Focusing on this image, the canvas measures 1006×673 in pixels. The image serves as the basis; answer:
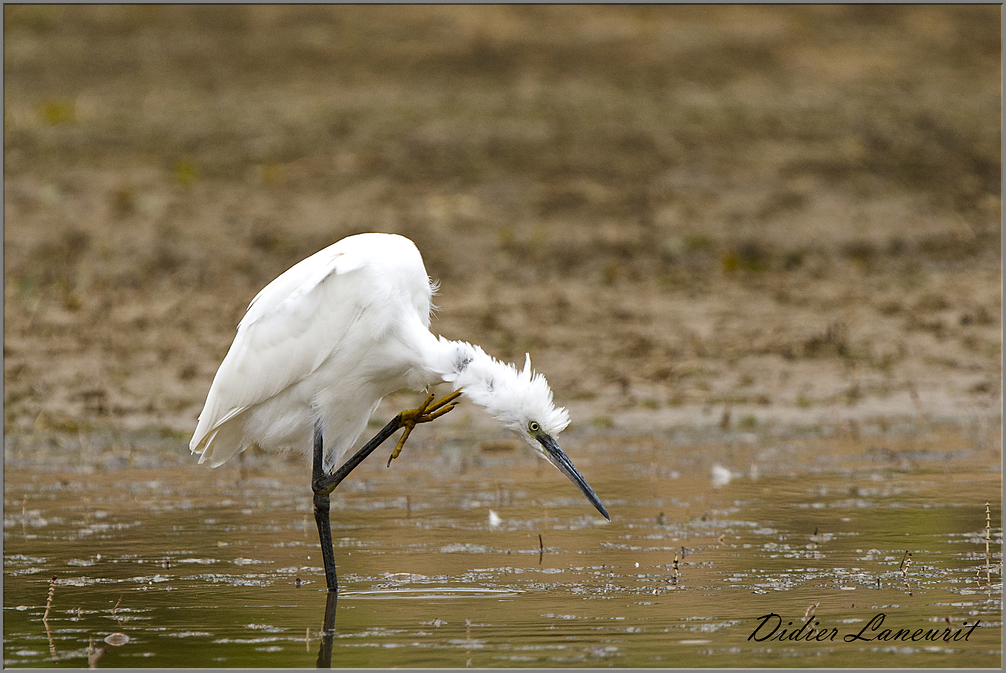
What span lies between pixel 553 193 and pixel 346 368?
895 cm

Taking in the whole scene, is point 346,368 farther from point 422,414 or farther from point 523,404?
point 523,404

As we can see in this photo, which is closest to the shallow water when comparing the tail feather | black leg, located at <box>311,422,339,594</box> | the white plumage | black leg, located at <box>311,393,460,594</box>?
black leg, located at <box>311,422,339,594</box>

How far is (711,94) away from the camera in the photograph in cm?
1753

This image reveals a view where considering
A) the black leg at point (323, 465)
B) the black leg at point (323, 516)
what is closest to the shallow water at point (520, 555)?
the black leg at point (323, 516)

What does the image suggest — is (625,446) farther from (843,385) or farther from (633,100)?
(633,100)

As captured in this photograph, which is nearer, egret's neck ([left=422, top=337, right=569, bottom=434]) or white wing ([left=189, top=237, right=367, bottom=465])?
egret's neck ([left=422, top=337, right=569, bottom=434])

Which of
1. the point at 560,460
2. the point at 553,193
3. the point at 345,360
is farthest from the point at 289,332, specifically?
the point at 553,193

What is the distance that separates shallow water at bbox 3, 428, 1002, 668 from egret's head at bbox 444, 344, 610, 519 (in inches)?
20.0

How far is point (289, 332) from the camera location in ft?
21.2

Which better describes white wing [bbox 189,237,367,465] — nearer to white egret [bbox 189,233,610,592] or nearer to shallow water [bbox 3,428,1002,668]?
white egret [bbox 189,233,610,592]

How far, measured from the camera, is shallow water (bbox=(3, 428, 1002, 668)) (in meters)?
4.96

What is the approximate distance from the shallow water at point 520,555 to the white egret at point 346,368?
47cm

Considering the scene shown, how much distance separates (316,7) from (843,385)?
38.9ft

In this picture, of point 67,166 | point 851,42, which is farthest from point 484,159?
point 851,42
